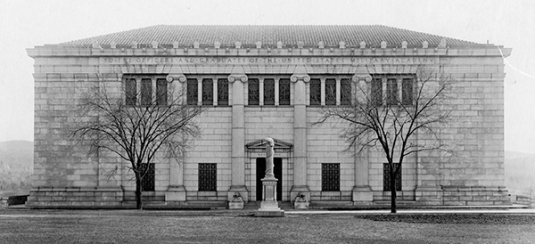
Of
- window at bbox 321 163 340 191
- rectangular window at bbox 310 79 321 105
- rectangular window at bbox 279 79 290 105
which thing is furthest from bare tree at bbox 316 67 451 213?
rectangular window at bbox 279 79 290 105

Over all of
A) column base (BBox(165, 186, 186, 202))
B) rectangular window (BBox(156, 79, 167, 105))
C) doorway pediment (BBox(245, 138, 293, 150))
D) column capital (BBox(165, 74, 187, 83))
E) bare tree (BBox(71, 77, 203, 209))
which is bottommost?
column base (BBox(165, 186, 186, 202))

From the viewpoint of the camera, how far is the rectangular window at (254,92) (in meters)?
48.4

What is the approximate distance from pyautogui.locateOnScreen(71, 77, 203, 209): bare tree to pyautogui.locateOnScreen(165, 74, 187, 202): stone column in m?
0.58

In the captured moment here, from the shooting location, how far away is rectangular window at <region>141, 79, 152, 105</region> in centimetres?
4275

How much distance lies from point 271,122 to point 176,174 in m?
6.96

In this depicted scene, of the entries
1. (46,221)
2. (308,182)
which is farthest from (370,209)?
(46,221)

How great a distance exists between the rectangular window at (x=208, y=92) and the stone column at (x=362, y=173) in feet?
30.3

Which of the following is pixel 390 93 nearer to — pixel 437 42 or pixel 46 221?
pixel 437 42

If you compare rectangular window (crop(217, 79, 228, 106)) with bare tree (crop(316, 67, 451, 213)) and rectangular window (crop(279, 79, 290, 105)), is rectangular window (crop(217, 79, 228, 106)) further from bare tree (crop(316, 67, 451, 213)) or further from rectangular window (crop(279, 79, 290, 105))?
bare tree (crop(316, 67, 451, 213))

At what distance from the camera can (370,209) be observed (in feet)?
138

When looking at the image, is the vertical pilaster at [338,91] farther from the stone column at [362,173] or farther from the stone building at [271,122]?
the stone column at [362,173]

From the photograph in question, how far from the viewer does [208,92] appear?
48500mm

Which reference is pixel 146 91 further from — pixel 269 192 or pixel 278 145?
pixel 269 192

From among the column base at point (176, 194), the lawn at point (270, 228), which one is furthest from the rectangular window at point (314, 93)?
the lawn at point (270, 228)
